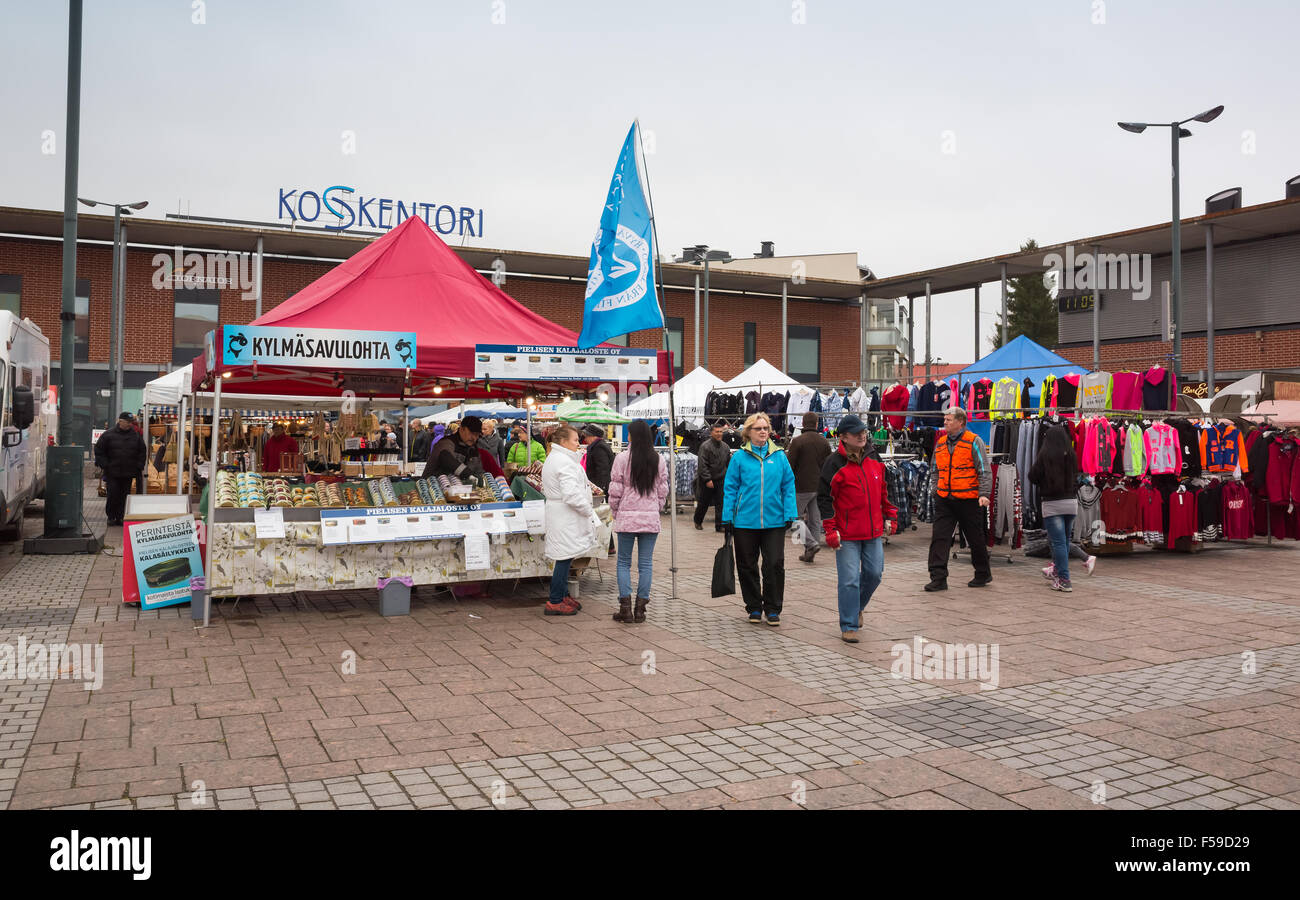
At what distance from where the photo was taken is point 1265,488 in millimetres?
13555

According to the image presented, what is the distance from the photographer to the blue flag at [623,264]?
9273 millimetres

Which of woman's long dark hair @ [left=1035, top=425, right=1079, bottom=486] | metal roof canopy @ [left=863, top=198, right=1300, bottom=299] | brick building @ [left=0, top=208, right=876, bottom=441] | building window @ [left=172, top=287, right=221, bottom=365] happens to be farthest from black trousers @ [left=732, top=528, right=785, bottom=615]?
building window @ [left=172, top=287, right=221, bottom=365]

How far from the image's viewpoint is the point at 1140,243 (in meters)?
29.8

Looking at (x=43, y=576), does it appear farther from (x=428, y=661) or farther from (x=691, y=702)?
(x=691, y=702)

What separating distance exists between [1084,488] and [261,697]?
34.3ft

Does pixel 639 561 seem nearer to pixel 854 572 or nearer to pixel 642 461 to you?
pixel 642 461

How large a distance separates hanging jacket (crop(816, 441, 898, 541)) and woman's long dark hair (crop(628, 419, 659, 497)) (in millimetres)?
1461

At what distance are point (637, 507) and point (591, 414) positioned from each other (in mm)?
12685

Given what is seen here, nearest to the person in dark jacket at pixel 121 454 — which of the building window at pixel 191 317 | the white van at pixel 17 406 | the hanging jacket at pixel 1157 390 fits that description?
the white van at pixel 17 406

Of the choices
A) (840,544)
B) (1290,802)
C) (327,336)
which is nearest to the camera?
(1290,802)

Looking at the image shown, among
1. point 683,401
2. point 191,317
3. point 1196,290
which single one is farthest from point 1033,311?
point 191,317

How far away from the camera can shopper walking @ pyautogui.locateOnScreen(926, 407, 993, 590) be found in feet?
33.8

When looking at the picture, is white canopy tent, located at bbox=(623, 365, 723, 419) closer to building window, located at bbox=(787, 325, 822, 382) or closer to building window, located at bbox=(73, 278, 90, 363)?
building window, located at bbox=(73, 278, 90, 363)

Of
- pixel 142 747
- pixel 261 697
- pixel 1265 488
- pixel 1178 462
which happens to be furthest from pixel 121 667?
pixel 1265 488
